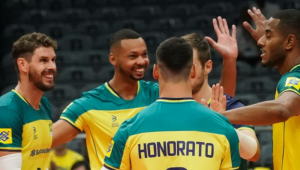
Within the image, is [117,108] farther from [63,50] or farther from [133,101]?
[63,50]

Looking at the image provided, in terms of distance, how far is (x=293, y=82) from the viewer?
4.21m

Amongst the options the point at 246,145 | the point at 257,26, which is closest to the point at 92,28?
the point at 257,26

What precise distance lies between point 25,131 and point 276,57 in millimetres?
2224

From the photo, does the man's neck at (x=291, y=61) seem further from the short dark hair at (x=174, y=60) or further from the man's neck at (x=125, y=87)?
the man's neck at (x=125, y=87)

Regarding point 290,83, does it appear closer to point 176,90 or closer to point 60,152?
point 176,90

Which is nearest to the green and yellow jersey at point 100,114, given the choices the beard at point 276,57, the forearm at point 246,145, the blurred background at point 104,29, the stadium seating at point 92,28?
the beard at point 276,57

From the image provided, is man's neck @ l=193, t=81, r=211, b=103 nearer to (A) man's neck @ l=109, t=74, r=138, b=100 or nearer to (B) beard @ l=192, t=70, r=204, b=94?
(B) beard @ l=192, t=70, r=204, b=94

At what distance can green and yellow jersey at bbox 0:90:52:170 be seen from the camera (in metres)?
4.50

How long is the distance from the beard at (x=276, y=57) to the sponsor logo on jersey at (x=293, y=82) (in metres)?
0.34

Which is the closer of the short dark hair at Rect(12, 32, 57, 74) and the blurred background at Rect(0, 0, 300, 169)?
the short dark hair at Rect(12, 32, 57, 74)

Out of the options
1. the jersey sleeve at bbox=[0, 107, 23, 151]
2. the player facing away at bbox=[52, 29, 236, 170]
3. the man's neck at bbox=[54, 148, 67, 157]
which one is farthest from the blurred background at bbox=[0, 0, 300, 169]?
the jersey sleeve at bbox=[0, 107, 23, 151]

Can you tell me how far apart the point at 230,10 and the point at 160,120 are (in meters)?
10.8

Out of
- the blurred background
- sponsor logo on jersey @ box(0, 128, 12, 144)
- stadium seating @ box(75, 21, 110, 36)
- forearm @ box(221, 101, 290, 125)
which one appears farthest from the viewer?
stadium seating @ box(75, 21, 110, 36)

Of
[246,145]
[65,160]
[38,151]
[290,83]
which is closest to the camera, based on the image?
[246,145]
